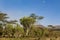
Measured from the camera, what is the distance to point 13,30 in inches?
1286

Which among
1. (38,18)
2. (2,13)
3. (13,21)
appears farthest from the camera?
(38,18)

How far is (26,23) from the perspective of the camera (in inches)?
1565

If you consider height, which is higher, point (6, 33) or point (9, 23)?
point (9, 23)

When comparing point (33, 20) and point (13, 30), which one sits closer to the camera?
point (13, 30)

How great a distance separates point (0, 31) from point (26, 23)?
8.93 metres

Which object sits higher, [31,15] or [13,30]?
[31,15]

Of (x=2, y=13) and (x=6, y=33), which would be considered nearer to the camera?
(x=6, y=33)

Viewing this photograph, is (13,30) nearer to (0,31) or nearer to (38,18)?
(0,31)

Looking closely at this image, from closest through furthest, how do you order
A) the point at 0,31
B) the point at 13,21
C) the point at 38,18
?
the point at 0,31 → the point at 13,21 → the point at 38,18

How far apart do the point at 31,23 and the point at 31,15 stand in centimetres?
288

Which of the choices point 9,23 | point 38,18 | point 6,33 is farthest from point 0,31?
point 38,18

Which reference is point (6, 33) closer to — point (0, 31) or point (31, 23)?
point (0, 31)

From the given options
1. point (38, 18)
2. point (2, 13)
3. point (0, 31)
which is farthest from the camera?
point (38, 18)

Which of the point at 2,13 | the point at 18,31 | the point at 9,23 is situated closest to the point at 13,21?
the point at 9,23
